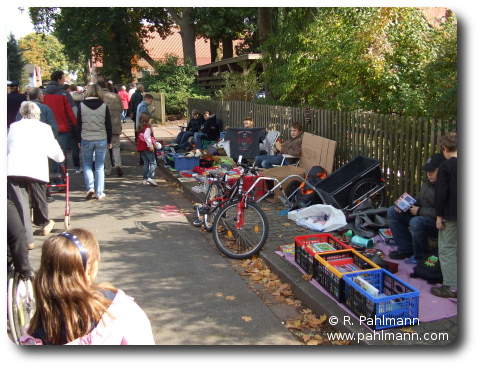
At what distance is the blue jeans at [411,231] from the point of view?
225 inches

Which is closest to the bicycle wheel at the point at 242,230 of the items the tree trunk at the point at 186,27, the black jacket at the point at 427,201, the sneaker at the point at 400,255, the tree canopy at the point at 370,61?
the sneaker at the point at 400,255

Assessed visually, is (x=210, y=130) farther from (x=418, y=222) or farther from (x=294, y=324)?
(x=294, y=324)

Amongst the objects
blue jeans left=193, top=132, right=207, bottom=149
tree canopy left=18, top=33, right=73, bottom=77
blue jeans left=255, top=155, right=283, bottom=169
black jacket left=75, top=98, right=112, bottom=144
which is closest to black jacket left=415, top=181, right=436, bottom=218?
blue jeans left=255, top=155, right=283, bottom=169

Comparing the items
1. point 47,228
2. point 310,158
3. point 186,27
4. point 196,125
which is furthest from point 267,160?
point 186,27

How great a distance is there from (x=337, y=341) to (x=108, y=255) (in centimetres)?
345

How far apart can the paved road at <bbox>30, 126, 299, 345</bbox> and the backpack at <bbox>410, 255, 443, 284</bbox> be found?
5.36 feet

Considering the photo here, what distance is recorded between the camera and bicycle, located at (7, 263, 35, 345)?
4340 mm

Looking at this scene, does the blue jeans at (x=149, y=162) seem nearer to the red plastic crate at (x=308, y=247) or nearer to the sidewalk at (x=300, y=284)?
the sidewalk at (x=300, y=284)

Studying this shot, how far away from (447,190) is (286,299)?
1875mm

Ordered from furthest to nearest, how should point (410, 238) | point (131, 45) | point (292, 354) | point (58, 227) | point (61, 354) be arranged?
point (131, 45) → point (58, 227) → point (410, 238) → point (292, 354) → point (61, 354)

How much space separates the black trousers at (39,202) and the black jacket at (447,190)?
4.67m

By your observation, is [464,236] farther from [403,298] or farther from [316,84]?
[316,84]

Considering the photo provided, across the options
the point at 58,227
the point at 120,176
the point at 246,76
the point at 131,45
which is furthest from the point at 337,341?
the point at 131,45

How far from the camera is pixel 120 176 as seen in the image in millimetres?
12609
